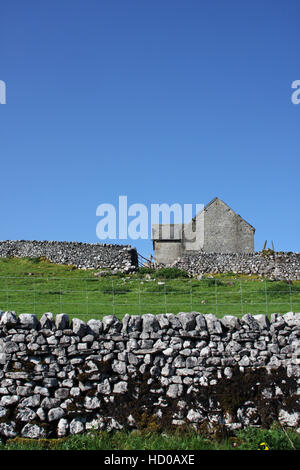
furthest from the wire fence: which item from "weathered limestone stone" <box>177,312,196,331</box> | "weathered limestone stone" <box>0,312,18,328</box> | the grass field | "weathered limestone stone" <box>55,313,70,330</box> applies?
"weathered limestone stone" <box>0,312,18,328</box>

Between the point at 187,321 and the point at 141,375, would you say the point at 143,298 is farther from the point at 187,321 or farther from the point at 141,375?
the point at 141,375

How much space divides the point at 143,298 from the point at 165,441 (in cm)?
1198

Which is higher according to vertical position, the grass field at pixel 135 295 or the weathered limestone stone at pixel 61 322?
the grass field at pixel 135 295

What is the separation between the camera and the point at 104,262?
1713 inches

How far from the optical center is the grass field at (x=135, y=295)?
20.2 meters

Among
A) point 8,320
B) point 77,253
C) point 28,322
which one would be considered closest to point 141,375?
point 28,322

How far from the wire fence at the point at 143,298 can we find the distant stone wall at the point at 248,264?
25.4 feet

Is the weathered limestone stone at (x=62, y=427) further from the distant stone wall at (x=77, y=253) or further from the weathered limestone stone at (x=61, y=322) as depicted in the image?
the distant stone wall at (x=77, y=253)

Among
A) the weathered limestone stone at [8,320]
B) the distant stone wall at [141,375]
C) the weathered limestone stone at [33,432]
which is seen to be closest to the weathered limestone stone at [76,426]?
the distant stone wall at [141,375]

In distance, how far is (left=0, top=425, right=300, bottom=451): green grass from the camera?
12.6 metres

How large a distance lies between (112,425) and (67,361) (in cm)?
210

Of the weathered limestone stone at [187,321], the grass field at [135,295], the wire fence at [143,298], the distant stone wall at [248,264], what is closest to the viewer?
the weathered limestone stone at [187,321]

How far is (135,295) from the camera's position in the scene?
25938 mm
